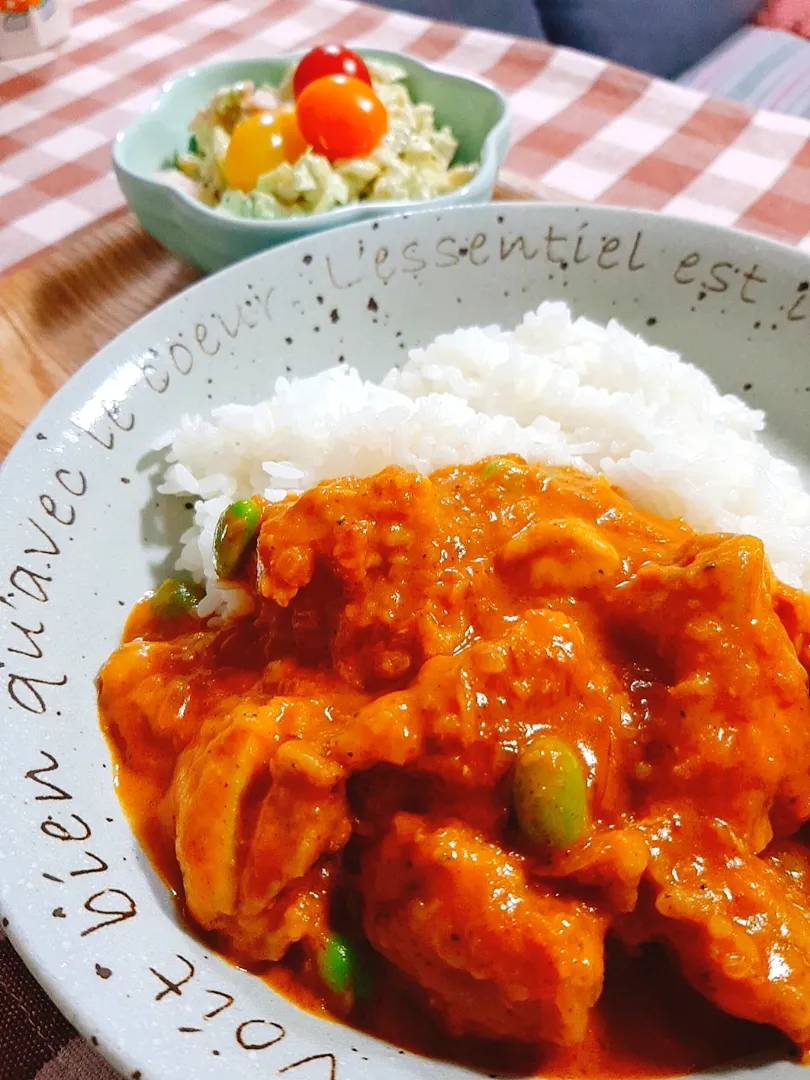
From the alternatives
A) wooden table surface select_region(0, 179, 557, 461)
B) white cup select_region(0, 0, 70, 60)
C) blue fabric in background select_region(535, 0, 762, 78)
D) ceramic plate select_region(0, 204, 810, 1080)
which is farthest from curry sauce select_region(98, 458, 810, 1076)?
blue fabric in background select_region(535, 0, 762, 78)

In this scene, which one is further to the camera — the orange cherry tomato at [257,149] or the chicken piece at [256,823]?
the orange cherry tomato at [257,149]

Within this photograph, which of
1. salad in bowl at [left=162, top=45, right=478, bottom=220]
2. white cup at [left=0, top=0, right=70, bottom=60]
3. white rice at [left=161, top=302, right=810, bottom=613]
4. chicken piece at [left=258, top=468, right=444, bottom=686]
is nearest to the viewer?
chicken piece at [left=258, top=468, right=444, bottom=686]

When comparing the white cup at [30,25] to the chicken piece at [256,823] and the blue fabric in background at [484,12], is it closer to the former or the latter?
the blue fabric in background at [484,12]

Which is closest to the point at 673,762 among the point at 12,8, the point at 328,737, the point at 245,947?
the point at 328,737

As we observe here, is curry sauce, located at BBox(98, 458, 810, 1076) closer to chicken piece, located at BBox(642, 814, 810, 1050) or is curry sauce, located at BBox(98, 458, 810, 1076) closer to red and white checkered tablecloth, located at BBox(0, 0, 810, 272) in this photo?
chicken piece, located at BBox(642, 814, 810, 1050)

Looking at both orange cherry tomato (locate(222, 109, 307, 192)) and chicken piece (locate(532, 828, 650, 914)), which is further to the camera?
orange cherry tomato (locate(222, 109, 307, 192))

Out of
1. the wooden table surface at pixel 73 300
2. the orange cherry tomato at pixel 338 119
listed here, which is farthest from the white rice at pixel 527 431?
the orange cherry tomato at pixel 338 119
